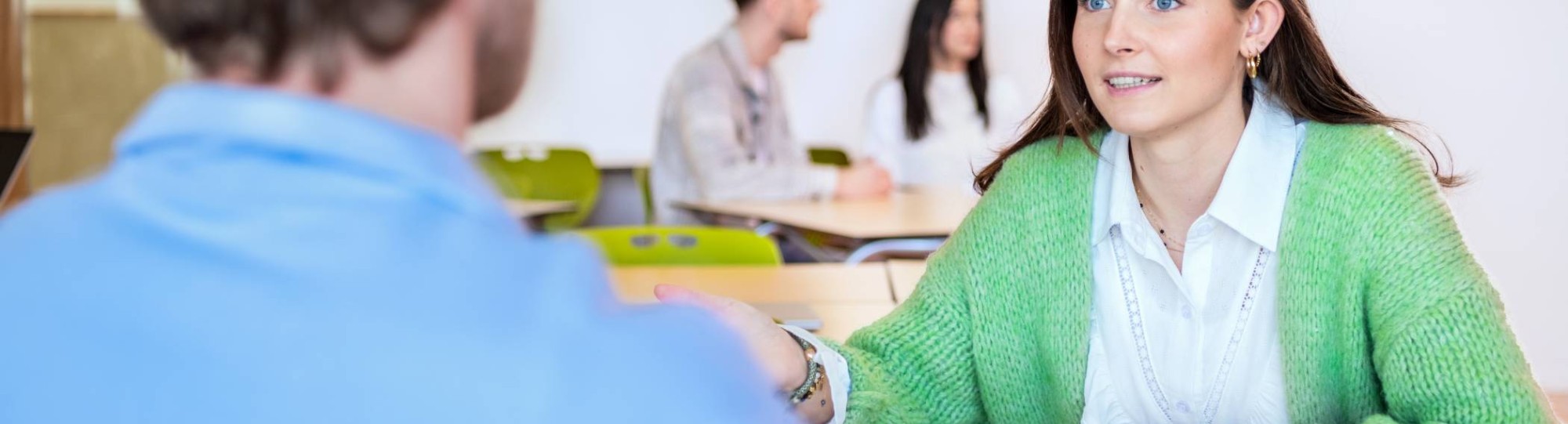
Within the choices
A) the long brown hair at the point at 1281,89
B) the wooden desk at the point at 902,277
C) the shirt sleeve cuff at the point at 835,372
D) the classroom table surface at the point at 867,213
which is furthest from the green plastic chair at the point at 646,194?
the shirt sleeve cuff at the point at 835,372

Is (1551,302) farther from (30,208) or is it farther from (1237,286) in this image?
(30,208)

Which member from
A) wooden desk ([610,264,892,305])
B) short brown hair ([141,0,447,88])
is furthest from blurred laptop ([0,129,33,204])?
short brown hair ([141,0,447,88])

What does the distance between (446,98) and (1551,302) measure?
4.17 metres

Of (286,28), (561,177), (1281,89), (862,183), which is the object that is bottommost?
(561,177)

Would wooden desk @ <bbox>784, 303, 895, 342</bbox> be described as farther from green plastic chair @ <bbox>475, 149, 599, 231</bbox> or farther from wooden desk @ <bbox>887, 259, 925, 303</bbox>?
green plastic chair @ <bbox>475, 149, 599, 231</bbox>

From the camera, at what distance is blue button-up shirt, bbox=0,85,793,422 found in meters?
0.46

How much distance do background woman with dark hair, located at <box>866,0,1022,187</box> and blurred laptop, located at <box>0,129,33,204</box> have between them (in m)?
2.79

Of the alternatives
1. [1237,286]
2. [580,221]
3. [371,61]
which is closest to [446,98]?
[371,61]

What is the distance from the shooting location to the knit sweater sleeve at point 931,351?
59.6 inches

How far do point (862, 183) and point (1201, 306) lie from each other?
2.69 meters

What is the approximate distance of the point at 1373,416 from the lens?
123 centimetres

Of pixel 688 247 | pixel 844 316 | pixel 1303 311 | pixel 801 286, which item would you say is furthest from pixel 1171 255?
pixel 688 247

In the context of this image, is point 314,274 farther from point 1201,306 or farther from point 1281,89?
point 1281,89

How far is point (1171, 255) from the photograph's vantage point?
60.9 inches
